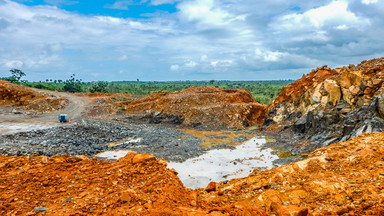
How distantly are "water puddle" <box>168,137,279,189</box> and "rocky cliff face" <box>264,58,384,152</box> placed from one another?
3.61 m

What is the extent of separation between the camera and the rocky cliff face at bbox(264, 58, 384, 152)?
1614cm

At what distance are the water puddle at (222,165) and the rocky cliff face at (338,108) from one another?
11.9ft

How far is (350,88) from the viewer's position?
64.3 feet

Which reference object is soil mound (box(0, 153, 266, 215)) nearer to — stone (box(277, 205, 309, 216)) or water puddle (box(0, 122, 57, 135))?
stone (box(277, 205, 309, 216))

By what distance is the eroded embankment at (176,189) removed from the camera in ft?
21.0

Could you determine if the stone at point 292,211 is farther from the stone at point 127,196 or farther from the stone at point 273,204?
the stone at point 127,196

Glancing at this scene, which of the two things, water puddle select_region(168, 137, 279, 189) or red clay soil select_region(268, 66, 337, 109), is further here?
red clay soil select_region(268, 66, 337, 109)

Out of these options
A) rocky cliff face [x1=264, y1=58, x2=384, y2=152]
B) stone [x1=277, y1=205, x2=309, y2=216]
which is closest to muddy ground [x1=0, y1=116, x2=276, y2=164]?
rocky cliff face [x1=264, y1=58, x2=384, y2=152]

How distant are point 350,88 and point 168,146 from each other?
16070 mm

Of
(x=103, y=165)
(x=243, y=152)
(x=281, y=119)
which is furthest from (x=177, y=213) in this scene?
(x=281, y=119)

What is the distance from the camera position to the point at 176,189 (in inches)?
317

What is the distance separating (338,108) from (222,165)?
11.4m

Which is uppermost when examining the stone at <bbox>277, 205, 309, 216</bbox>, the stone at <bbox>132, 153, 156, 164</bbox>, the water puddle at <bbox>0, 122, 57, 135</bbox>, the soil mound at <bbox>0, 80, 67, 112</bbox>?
the soil mound at <bbox>0, 80, 67, 112</bbox>

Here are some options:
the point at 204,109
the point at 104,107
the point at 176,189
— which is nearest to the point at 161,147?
the point at 176,189
